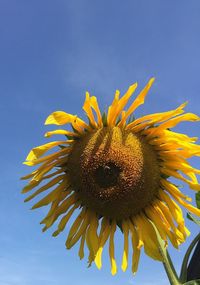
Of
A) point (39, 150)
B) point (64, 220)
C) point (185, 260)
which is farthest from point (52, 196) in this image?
point (185, 260)

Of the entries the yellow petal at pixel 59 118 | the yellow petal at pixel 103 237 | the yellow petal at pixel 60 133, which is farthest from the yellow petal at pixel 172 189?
the yellow petal at pixel 59 118

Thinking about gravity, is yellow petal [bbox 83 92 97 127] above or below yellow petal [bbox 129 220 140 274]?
above

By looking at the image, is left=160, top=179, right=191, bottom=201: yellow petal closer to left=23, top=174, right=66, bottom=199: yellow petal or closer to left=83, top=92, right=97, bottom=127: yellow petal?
left=83, top=92, right=97, bottom=127: yellow petal

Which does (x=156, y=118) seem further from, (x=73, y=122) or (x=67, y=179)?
(x=67, y=179)

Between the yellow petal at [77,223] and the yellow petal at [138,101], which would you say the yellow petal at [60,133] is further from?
the yellow petal at [77,223]

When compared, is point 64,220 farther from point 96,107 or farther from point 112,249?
point 96,107

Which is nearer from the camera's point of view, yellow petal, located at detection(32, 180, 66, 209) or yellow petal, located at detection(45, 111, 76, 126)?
yellow petal, located at detection(45, 111, 76, 126)

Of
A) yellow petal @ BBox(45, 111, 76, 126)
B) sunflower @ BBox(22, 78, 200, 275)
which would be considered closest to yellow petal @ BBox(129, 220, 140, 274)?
sunflower @ BBox(22, 78, 200, 275)

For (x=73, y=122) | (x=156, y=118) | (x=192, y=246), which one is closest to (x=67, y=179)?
(x=73, y=122)
